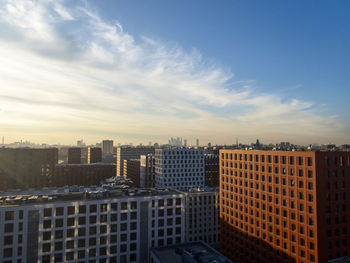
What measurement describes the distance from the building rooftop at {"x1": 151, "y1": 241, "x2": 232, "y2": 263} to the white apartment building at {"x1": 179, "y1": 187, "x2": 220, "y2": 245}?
31843mm

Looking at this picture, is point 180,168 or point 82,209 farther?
point 180,168

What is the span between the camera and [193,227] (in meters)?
111

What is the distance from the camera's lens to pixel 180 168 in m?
155

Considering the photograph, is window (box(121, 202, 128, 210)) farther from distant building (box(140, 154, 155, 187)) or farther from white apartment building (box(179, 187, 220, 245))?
distant building (box(140, 154, 155, 187))

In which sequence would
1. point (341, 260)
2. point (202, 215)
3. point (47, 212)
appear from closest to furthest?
point (341, 260)
point (47, 212)
point (202, 215)

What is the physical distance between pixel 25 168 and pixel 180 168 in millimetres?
100682

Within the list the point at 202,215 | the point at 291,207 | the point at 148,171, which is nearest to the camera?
the point at 291,207

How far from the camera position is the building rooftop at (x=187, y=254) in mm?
65150

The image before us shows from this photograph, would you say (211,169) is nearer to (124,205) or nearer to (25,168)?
(124,205)

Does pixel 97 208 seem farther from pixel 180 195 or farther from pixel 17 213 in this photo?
pixel 180 195

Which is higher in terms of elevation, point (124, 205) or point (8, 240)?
point (124, 205)

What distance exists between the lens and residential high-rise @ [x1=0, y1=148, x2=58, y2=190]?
160 m

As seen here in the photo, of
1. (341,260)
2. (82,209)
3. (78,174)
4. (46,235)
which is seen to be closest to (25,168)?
(78,174)

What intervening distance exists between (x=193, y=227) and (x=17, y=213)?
2774 inches
